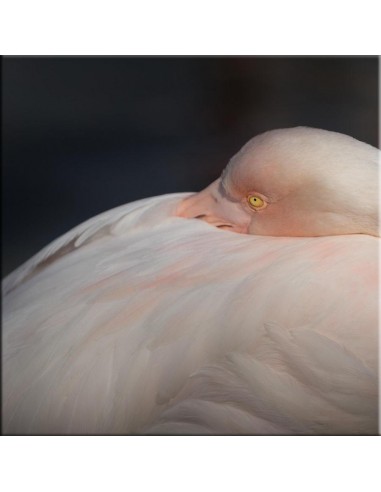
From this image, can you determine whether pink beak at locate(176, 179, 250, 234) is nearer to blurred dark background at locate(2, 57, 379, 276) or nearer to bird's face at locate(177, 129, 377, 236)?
bird's face at locate(177, 129, 377, 236)

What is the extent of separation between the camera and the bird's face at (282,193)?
4.64ft

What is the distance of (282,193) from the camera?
1457 mm

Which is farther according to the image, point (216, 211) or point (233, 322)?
point (216, 211)

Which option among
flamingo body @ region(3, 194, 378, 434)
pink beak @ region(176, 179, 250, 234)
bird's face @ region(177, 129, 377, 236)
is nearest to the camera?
flamingo body @ region(3, 194, 378, 434)

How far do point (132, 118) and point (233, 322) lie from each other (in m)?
0.63

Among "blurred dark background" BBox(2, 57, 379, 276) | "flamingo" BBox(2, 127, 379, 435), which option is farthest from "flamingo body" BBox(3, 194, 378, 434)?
"blurred dark background" BBox(2, 57, 379, 276)

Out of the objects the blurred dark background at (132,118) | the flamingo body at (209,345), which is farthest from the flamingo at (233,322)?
the blurred dark background at (132,118)

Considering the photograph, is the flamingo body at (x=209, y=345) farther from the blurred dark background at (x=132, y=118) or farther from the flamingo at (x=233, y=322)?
the blurred dark background at (x=132, y=118)

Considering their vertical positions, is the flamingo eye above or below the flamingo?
above

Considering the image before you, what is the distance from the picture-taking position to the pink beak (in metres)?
1.52

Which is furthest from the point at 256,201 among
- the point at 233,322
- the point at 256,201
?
the point at 233,322

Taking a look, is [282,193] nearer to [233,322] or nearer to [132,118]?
[233,322]

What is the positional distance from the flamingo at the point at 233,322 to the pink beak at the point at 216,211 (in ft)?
0.16
